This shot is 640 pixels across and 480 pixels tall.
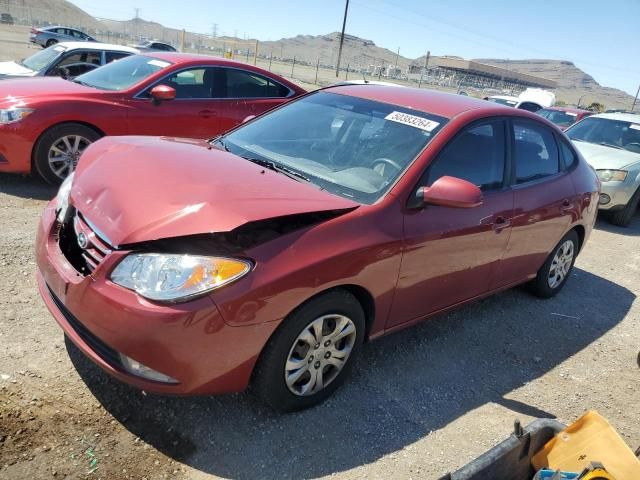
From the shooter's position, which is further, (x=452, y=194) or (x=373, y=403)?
(x=373, y=403)

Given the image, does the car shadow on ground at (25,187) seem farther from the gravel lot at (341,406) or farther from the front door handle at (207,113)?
the front door handle at (207,113)

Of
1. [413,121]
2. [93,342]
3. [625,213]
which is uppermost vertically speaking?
[413,121]

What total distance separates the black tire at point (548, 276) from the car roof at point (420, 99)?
141 centimetres

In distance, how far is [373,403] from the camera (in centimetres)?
307

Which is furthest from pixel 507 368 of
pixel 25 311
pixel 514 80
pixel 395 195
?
pixel 514 80

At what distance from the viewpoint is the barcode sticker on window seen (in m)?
3.33

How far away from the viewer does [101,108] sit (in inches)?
233

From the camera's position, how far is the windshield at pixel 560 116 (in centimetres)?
1435

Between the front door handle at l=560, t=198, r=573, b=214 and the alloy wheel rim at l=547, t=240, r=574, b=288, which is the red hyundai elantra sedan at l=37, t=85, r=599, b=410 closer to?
the front door handle at l=560, t=198, r=573, b=214

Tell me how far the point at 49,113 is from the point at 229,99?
2.18 metres

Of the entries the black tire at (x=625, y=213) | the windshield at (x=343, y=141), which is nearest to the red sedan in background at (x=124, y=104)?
the windshield at (x=343, y=141)

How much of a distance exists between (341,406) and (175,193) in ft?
4.85

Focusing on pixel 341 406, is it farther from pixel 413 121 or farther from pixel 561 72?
pixel 561 72

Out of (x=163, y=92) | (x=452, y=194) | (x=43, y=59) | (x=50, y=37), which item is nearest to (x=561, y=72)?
(x=50, y=37)
